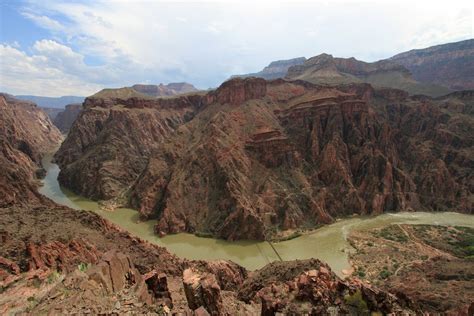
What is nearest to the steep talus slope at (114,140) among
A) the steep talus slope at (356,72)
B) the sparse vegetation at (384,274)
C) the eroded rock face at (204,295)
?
the steep talus slope at (356,72)

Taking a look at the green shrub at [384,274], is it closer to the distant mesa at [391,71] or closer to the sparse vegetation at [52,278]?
the sparse vegetation at [52,278]

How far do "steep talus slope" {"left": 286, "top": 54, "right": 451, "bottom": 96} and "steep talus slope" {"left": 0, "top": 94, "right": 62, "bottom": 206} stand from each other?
109476mm

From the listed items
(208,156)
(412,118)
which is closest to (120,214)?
(208,156)

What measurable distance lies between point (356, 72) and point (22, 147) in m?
147

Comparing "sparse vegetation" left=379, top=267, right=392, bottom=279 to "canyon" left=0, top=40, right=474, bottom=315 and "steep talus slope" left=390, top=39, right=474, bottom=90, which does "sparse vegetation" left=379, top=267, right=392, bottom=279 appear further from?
"steep talus slope" left=390, top=39, right=474, bottom=90

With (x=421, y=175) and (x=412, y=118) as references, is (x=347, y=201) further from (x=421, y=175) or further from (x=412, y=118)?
(x=412, y=118)

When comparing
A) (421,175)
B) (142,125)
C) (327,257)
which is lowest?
(327,257)

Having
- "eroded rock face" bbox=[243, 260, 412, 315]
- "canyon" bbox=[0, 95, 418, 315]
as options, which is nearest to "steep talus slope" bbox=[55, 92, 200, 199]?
"canyon" bbox=[0, 95, 418, 315]

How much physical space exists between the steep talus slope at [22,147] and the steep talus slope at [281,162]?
56.7ft

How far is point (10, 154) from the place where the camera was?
342ft

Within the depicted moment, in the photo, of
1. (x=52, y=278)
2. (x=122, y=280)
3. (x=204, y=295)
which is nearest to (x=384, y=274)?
(x=204, y=295)

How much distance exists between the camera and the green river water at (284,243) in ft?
179

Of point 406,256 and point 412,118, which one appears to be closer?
point 406,256

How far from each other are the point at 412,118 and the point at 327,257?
71.9 m
